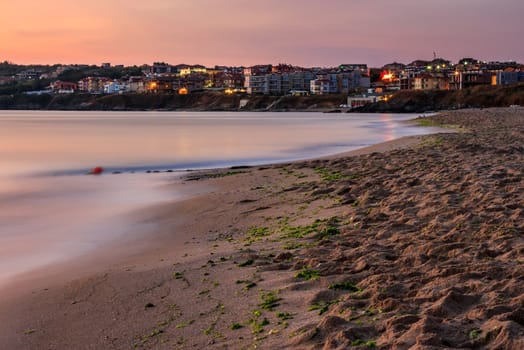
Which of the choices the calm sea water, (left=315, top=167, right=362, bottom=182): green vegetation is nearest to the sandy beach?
the calm sea water

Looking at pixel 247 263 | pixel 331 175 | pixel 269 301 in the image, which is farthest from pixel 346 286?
pixel 331 175

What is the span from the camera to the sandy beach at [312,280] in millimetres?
4766

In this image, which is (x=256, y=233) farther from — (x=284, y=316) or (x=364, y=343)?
(x=364, y=343)

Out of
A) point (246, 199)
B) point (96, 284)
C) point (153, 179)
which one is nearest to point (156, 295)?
point (96, 284)

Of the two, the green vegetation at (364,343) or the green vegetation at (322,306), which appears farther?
A: the green vegetation at (322,306)

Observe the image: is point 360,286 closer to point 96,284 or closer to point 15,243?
point 96,284

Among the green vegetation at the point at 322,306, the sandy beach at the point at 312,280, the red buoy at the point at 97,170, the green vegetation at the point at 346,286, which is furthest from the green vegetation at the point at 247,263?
the red buoy at the point at 97,170

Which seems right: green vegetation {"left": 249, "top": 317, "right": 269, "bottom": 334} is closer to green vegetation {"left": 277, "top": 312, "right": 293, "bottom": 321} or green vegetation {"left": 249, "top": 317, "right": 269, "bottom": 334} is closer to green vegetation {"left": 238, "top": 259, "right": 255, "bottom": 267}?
green vegetation {"left": 277, "top": 312, "right": 293, "bottom": 321}

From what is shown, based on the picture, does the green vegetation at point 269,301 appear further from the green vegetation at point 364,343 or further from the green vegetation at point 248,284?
the green vegetation at point 364,343

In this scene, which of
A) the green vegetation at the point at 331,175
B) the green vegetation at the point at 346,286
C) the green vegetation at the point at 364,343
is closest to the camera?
the green vegetation at the point at 364,343

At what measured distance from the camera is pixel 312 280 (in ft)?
20.6

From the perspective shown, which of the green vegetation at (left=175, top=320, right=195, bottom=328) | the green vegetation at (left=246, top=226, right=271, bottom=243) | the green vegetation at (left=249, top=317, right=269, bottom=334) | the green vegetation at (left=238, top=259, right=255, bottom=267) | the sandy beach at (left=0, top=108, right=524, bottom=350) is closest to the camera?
the sandy beach at (left=0, top=108, right=524, bottom=350)

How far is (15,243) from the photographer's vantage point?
1122 centimetres

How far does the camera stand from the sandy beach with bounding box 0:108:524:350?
4766 mm
